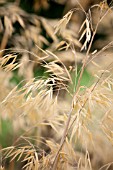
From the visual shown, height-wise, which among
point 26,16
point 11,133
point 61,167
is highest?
point 26,16

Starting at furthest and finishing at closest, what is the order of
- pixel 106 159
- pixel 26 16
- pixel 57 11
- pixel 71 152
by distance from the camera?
1. pixel 57 11
2. pixel 26 16
3. pixel 106 159
4. pixel 71 152

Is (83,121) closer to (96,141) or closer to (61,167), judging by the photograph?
(61,167)

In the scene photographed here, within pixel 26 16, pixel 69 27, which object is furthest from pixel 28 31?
pixel 69 27

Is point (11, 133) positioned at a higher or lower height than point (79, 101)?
lower

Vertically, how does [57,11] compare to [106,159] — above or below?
above

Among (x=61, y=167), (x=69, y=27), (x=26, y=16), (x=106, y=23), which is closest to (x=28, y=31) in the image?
(x=26, y=16)

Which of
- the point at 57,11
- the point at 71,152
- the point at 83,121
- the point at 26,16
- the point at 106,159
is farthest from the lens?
the point at 57,11

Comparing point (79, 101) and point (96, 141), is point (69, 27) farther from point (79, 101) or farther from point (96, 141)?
point (79, 101)

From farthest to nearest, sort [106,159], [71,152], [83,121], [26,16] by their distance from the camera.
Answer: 1. [26,16]
2. [106,159]
3. [71,152]
4. [83,121]

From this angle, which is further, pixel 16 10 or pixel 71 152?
pixel 16 10
